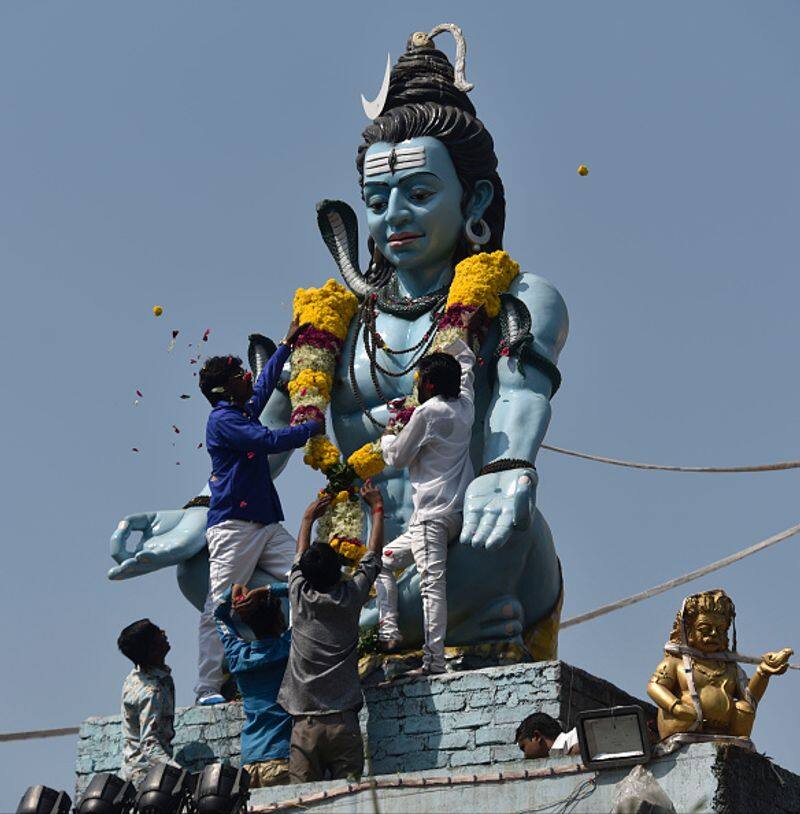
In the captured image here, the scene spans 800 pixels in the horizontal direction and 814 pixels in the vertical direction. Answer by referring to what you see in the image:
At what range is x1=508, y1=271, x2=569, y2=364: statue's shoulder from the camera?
47.4ft

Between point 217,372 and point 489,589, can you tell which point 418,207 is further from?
point 489,589

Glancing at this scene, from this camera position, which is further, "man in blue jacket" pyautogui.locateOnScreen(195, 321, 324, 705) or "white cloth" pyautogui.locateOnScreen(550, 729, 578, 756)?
"man in blue jacket" pyautogui.locateOnScreen(195, 321, 324, 705)

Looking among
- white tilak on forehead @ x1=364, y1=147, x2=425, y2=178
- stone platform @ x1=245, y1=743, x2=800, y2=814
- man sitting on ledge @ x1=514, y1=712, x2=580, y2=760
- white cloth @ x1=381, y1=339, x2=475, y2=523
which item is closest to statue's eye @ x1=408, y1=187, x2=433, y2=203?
white tilak on forehead @ x1=364, y1=147, x2=425, y2=178

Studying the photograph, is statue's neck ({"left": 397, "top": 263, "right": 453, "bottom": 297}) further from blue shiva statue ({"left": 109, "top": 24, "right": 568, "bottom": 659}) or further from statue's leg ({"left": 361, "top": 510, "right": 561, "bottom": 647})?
statue's leg ({"left": 361, "top": 510, "right": 561, "bottom": 647})

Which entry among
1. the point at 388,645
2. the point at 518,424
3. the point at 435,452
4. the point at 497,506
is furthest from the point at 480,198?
the point at 388,645

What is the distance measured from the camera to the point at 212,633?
1403 centimetres

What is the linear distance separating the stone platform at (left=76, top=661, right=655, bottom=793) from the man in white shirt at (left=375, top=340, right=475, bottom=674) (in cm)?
32

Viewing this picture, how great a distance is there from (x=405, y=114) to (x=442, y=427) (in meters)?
2.46

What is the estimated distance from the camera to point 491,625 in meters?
13.8

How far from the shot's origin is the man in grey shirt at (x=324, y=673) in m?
11.9

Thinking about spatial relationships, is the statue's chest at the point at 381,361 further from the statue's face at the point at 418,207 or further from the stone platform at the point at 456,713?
the stone platform at the point at 456,713

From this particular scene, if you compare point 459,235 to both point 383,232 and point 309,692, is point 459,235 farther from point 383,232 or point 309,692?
point 309,692

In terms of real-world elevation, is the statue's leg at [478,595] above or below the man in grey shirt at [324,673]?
above

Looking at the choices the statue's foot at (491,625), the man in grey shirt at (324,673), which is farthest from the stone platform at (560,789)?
the statue's foot at (491,625)
